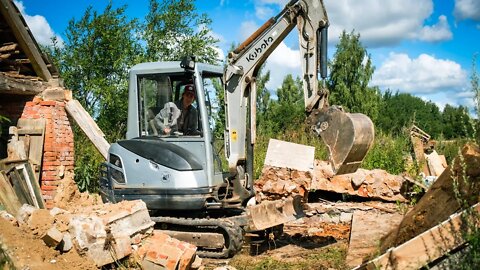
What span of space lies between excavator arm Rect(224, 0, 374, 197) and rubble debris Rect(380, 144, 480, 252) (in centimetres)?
221

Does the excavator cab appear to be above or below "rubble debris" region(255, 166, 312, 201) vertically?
above

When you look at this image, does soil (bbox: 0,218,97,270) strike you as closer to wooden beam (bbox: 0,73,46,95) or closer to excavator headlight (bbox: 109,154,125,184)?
excavator headlight (bbox: 109,154,125,184)

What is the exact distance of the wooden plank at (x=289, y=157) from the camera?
10688mm

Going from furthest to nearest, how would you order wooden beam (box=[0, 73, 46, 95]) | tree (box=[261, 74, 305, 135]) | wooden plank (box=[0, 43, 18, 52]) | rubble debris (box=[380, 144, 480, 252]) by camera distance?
tree (box=[261, 74, 305, 135]) < wooden plank (box=[0, 43, 18, 52]) < wooden beam (box=[0, 73, 46, 95]) < rubble debris (box=[380, 144, 480, 252])

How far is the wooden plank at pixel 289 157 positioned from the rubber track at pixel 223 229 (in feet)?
11.5

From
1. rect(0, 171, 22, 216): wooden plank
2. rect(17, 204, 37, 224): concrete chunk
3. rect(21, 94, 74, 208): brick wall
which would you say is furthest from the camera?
rect(21, 94, 74, 208): brick wall

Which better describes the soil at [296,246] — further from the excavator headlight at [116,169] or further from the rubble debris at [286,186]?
the excavator headlight at [116,169]

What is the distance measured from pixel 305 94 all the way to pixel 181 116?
175 centimetres

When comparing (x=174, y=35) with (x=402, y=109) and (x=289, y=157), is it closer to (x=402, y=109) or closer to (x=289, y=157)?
(x=289, y=157)

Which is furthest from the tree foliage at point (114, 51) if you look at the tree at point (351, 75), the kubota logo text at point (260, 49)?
the tree at point (351, 75)

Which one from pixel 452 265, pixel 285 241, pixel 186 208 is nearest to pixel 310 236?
pixel 285 241

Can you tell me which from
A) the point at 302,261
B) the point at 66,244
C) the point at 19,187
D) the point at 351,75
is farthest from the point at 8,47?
the point at 351,75

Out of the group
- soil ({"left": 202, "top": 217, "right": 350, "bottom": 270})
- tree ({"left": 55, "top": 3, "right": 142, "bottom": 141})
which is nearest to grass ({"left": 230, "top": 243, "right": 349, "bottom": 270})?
soil ({"left": 202, "top": 217, "right": 350, "bottom": 270})

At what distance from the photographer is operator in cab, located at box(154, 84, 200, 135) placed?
7.34 meters
